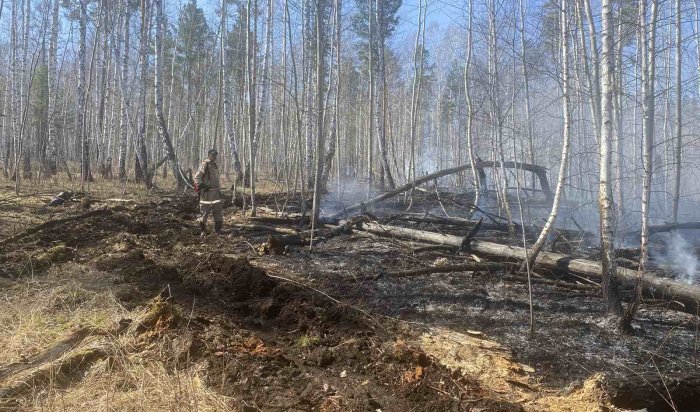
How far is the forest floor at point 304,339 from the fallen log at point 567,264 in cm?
23

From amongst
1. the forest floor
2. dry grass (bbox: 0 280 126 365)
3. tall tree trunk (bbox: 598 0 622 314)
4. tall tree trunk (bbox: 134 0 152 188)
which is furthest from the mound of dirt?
tall tree trunk (bbox: 134 0 152 188)

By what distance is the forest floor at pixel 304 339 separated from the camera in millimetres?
3309

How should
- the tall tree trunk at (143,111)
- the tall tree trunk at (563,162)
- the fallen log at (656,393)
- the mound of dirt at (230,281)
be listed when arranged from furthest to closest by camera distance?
the tall tree trunk at (143,111) < the tall tree trunk at (563,162) < the mound of dirt at (230,281) < the fallen log at (656,393)

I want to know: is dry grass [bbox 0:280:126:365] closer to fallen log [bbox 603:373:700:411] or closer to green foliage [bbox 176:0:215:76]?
fallen log [bbox 603:373:700:411]

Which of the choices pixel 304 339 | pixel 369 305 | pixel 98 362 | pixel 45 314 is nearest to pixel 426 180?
pixel 369 305

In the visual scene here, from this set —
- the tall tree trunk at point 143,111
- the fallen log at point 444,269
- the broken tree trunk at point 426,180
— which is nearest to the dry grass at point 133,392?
the fallen log at point 444,269

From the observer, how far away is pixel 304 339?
4406mm

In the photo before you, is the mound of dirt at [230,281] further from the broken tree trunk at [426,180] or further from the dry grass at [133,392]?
the broken tree trunk at [426,180]

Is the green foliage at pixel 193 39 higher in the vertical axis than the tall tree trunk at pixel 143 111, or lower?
higher

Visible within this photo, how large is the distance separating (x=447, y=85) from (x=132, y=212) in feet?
83.8

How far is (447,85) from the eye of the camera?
105ft

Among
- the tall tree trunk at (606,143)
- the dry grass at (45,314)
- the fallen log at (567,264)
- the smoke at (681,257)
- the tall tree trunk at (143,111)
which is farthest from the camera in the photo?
the tall tree trunk at (143,111)

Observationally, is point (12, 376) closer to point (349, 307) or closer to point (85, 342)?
point (85, 342)

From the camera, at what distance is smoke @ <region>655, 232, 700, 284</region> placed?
6859mm
